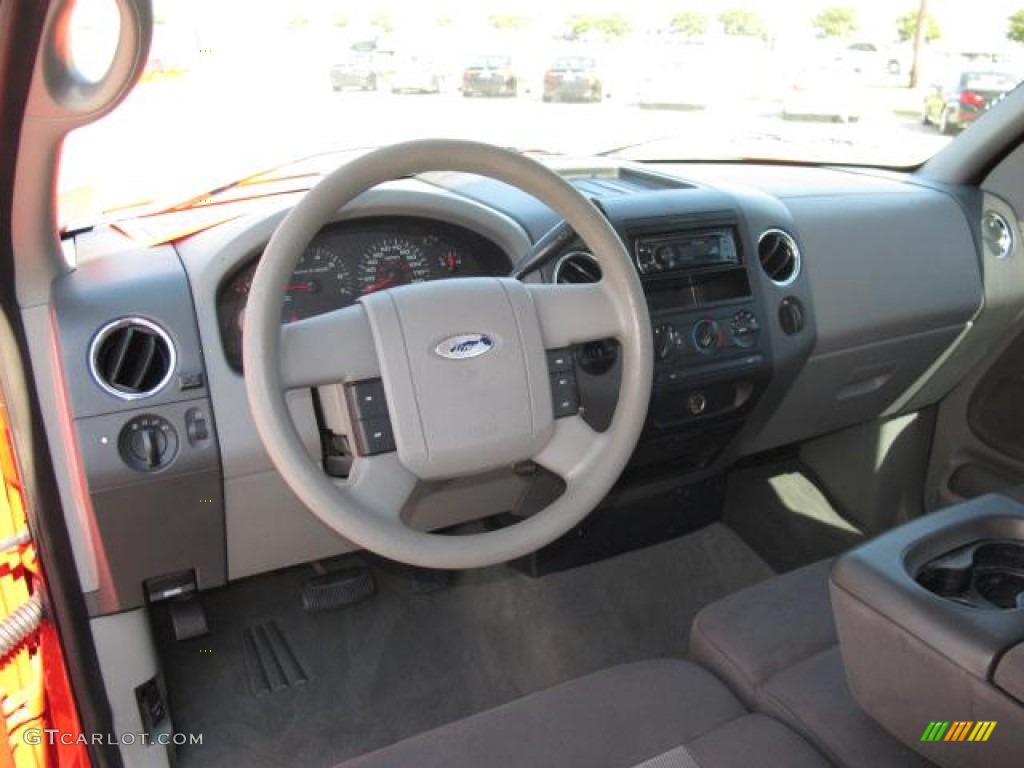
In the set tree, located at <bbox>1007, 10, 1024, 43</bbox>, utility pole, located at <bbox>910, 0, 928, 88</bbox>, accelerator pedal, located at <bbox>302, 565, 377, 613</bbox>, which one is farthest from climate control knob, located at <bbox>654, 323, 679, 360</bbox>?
utility pole, located at <bbox>910, 0, 928, 88</bbox>

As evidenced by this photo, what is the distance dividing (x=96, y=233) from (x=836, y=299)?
64.4 inches

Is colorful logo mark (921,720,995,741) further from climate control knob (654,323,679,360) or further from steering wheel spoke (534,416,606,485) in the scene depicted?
climate control knob (654,323,679,360)

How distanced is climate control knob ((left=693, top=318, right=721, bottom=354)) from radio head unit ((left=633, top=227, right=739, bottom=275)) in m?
0.12

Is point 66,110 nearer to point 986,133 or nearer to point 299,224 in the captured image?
point 299,224

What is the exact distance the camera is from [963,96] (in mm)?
2742

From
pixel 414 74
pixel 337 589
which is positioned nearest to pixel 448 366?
pixel 337 589

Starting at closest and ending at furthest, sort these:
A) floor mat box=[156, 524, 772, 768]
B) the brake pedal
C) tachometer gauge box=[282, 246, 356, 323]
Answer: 1. tachometer gauge box=[282, 246, 356, 323]
2. the brake pedal
3. floor mat box=[156, 524, 772, 768]

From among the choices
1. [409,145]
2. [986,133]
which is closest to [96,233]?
[409,145]

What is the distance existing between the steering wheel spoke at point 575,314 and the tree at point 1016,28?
1784 mm

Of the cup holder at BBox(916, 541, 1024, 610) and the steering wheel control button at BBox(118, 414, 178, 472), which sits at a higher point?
the steering wheel control button at BBox(118, 414, 178, 472)

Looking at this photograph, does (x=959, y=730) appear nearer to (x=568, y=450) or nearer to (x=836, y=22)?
(x=568, y=450)

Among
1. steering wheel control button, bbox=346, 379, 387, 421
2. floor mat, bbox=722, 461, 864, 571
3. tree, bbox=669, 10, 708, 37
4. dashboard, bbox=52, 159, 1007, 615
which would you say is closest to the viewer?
steering wheel control button, bbox=346, 379, 387, 421

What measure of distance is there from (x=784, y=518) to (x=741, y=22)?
1.87 metres

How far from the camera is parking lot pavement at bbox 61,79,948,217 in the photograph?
1.90 meters
